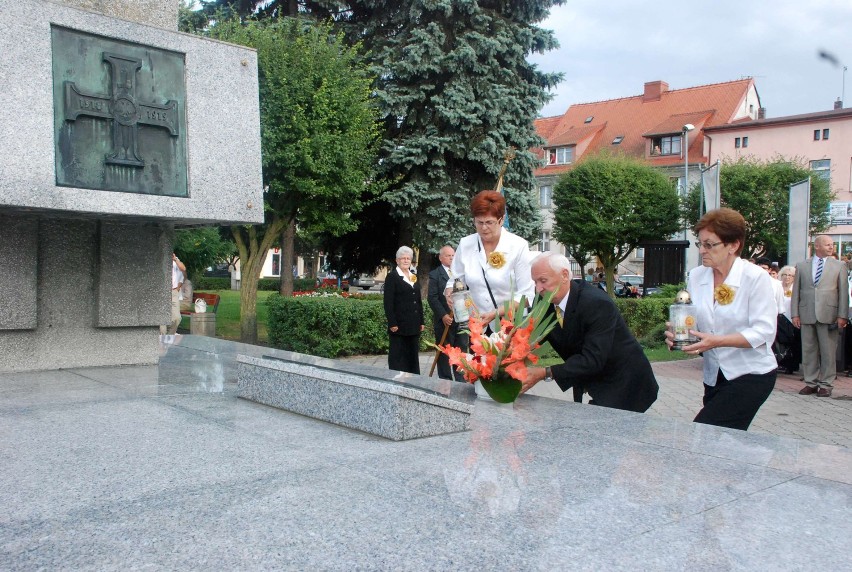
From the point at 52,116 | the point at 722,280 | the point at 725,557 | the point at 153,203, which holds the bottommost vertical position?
the point at 725,557

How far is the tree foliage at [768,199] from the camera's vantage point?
38.3 m

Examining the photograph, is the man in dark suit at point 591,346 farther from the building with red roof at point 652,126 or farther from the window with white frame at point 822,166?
the building with red roof at point 652,126

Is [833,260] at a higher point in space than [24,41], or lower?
lower

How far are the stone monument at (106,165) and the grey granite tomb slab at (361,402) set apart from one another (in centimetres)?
210

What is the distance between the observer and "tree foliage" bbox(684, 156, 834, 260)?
38344 mm

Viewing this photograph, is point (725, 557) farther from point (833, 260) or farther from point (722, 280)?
point (833, 260)

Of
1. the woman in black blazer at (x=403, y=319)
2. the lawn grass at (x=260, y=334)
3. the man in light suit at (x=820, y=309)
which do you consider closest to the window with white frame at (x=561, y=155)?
the lawn grass at (x=260, y=334)

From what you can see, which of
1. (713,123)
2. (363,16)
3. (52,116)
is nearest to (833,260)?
(52,116)

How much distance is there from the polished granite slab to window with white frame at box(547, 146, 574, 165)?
172ft

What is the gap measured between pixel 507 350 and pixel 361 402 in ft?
3.07

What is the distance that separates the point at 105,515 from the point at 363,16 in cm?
2058

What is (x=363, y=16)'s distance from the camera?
2159 centimetres

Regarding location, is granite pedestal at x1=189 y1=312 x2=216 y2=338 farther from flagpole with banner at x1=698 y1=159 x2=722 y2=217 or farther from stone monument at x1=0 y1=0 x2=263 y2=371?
flagpole with banner at x1=698 y1=159 x2=722 y2=217

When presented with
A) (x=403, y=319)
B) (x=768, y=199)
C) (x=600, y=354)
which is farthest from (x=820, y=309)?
(x=768, y=199)
